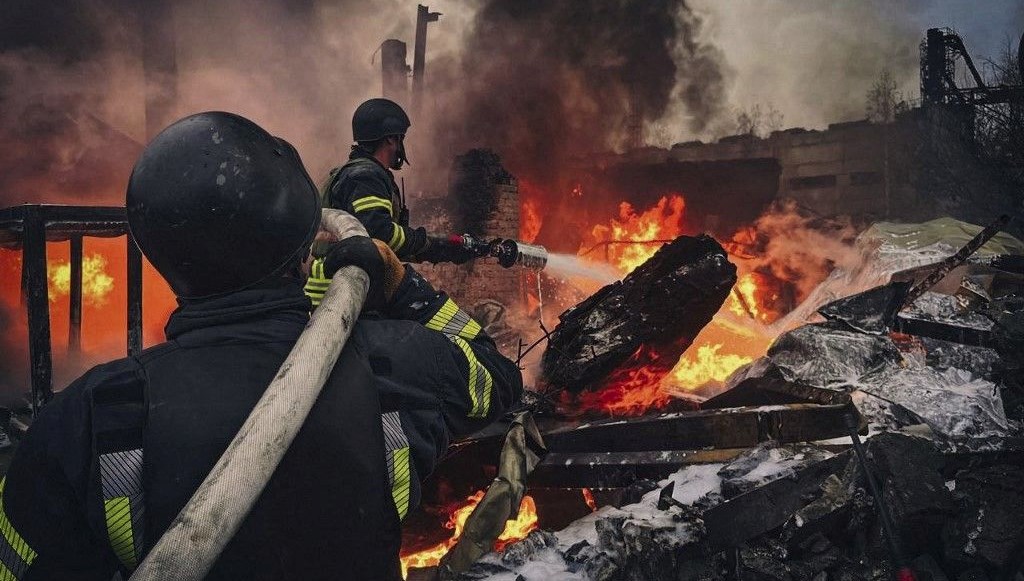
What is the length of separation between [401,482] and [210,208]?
680 millimetres

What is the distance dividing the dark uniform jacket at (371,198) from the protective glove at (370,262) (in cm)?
233

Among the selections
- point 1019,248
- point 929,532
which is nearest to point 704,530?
point 929,532

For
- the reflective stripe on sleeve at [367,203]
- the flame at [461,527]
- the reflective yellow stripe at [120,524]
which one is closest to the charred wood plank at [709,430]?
the flame at [461,527]

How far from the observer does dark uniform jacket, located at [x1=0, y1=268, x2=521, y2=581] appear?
1129 millimetres

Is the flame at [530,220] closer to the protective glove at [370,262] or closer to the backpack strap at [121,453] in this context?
the protective glove at [370,262]

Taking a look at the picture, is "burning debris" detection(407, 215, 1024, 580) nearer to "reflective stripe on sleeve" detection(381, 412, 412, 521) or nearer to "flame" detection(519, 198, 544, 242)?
"reflective stripe on sleeve" detection(381, 412, 412, 521)

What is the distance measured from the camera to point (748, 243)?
46.6 feet

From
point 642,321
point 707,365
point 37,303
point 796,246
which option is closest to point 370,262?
point 642,321

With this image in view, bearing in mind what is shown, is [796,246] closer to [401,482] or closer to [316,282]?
[316,282]

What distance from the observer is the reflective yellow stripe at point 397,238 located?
410 cm

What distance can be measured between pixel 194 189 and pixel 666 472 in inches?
125

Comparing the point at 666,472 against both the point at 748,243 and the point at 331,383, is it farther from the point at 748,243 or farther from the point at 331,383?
the point at 748,243

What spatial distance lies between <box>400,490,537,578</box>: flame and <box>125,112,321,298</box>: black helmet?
2.89m

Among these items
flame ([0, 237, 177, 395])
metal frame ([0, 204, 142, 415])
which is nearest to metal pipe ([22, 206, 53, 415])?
metal frame ([0, 204, 142, 415])
